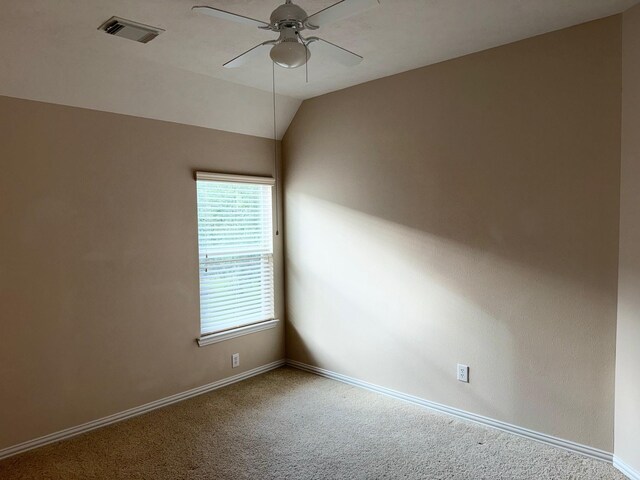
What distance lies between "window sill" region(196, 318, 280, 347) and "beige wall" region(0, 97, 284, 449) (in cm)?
8

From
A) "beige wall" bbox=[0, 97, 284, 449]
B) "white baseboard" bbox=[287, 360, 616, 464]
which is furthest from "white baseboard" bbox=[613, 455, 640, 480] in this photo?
"beige wall" bbox=[0, 97, 284, 449]

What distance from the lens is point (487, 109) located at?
10.2ft

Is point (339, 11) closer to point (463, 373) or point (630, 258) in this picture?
point (630, 258)

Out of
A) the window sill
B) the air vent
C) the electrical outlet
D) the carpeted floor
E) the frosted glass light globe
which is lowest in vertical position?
the carpeted floor

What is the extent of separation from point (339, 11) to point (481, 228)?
1.92 meters

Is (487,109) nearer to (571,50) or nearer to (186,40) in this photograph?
(571,50)

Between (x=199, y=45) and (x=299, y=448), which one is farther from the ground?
(x=199, y=45)

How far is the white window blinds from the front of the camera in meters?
3.92

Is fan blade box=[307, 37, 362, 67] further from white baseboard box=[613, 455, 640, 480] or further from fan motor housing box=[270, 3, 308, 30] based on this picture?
white baseboard box=[613, 455, 640, 480]

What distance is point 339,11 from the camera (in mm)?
1831

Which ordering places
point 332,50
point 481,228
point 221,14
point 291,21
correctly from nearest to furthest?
point 221,14 < point 291,21 < point 332,50 < point 481,228

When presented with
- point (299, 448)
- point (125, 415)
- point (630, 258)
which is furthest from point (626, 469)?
point (125, 415)

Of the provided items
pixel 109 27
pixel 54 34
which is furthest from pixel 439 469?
pixel 54 34

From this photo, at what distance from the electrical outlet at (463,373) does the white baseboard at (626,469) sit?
97 cm
